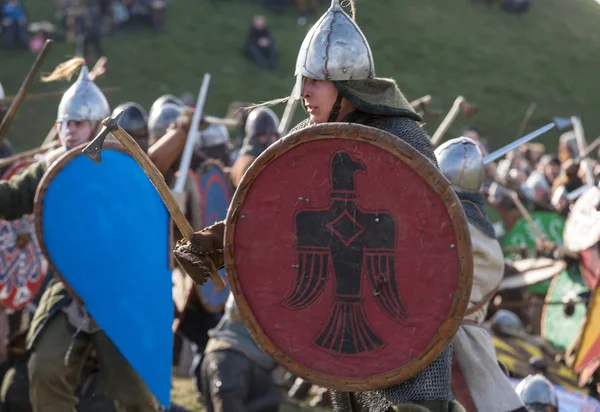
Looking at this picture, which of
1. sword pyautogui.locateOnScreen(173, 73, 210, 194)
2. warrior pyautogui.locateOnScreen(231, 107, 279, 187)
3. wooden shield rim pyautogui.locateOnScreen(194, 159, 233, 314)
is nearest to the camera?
sword pyautogui.locateOnScreen(173, 73, 210, 194)

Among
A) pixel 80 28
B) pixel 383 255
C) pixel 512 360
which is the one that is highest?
pixel 383 255

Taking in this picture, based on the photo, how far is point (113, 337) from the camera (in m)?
4.95

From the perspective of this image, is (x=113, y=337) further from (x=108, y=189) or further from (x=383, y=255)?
(x=383, y=255)

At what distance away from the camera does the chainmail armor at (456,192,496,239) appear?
4.63 metres

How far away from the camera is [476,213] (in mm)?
4684

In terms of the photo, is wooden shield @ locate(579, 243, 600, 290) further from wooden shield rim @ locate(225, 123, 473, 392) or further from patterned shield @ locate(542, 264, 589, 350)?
wooden shield rim @ locate(225, 123, 473, 392)

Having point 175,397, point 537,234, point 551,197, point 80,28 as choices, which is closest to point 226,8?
point 80,28

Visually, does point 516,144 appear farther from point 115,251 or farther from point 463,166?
point 115,251

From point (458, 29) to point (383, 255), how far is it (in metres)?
28.7

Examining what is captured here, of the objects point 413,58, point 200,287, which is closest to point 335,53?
point 200,287

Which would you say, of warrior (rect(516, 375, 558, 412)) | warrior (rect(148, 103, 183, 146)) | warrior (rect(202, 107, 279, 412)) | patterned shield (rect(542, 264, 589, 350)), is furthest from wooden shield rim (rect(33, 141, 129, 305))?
patterned shield (rect(542, 264, 589, 350))

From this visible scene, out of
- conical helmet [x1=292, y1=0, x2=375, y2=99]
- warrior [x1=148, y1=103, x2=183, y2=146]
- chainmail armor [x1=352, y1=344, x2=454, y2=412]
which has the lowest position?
warrior [x1=148, y1=103, x2=183, y2=146]

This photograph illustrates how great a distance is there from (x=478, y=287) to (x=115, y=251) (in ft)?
5.45

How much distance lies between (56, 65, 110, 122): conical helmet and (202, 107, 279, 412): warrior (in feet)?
3.90
